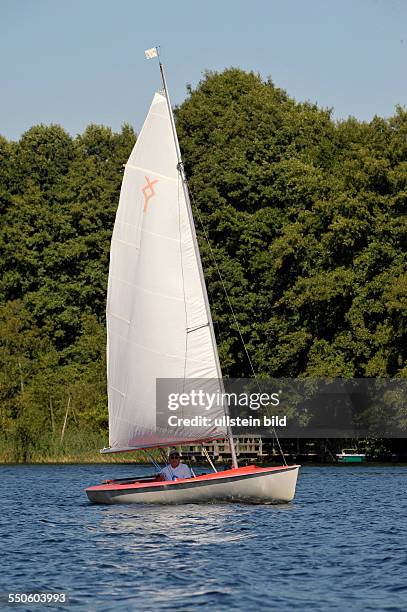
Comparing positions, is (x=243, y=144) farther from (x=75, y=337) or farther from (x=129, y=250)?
(x=129, y=250)

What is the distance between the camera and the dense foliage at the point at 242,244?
6856 cm

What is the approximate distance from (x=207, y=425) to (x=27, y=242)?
53061 mm

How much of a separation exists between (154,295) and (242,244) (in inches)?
1565

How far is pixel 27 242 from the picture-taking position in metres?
87.4

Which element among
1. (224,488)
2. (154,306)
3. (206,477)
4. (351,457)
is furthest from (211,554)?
(351,457)

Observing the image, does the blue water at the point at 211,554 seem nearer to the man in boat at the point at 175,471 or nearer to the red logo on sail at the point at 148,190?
the man in boat at the point at 175,471

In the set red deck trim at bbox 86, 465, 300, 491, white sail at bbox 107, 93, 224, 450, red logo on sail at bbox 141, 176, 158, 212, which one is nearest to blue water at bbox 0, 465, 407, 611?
red deck trim at bbox 86, 465, 300, 491

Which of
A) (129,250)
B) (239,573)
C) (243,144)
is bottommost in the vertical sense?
(239,573)

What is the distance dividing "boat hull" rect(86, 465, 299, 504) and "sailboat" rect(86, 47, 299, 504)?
8.1 inches

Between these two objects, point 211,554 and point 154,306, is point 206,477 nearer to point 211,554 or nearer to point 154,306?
point 154,306

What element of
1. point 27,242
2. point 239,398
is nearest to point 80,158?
point 27,242

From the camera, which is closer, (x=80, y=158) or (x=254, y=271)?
(x=254, y=271)

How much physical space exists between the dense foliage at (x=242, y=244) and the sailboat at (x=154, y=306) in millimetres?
28586

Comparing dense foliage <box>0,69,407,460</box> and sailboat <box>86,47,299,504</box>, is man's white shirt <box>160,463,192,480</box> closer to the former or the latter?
sailboat <box>86,47,299,504</box>
